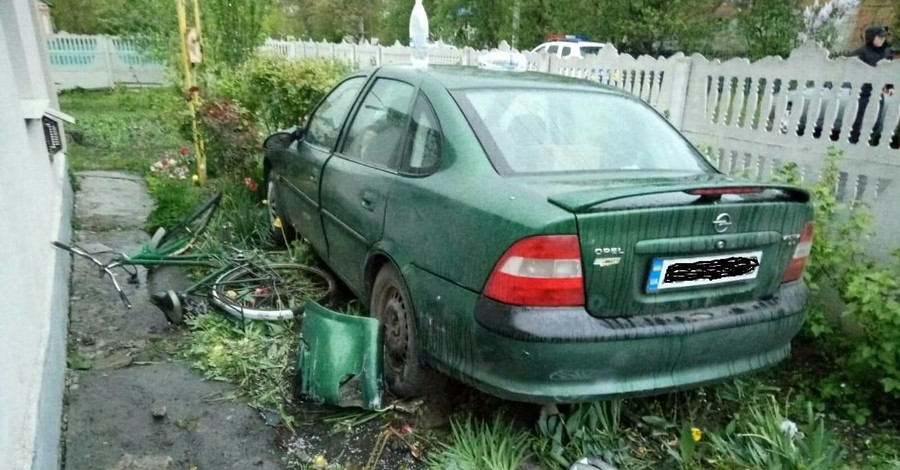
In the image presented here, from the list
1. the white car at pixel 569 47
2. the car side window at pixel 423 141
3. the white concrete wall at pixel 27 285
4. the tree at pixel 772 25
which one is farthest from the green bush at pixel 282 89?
the tree at pixel 772 25

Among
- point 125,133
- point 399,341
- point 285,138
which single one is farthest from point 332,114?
point 125,133

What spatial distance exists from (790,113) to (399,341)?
3.16 metres

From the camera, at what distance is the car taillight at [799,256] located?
261cm

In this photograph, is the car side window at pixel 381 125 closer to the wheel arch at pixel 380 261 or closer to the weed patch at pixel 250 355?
the wheel arch at pixel 380 261

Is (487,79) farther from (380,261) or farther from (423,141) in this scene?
(380,261)

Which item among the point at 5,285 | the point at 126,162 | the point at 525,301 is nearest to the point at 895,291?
the point at 525,301

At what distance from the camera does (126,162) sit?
323 inches

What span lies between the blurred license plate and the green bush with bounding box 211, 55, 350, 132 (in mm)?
5119

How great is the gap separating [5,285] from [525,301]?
1.89 metres

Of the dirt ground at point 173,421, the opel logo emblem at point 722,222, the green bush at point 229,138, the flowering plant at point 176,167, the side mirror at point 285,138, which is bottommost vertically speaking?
the dirt ground at point 173,421

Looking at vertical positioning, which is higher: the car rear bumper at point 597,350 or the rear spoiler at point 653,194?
the rear spoiler at point 653,194

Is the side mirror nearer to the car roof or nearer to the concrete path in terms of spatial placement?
the car roof

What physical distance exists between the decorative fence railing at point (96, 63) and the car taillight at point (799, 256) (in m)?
17.9

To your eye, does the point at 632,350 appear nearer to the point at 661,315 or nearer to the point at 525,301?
the point at 661,315
